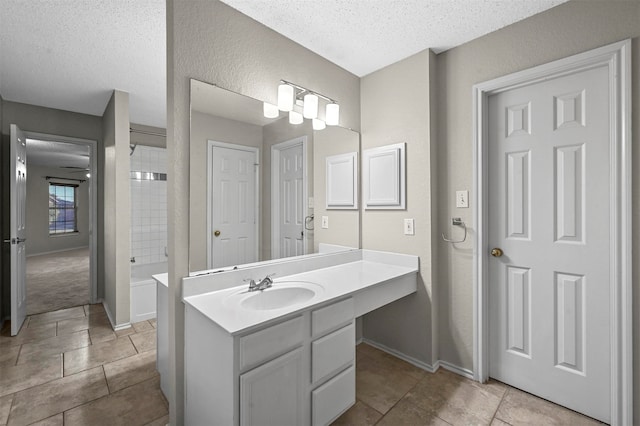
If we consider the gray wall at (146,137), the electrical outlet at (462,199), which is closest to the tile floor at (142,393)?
the electrical outlet at (462,199)

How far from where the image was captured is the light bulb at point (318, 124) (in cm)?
221

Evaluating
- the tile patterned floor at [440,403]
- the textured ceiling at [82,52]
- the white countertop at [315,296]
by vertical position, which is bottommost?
the tile patterned floor at [440,403]

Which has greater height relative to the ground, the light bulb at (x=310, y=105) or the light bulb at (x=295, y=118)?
the light bulb at (x=310, y=105)

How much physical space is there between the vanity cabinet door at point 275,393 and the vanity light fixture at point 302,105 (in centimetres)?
147

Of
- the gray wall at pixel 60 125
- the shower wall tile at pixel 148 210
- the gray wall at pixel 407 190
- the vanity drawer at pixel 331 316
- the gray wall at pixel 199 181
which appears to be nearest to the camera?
the vanity drawer at pixel 331 316

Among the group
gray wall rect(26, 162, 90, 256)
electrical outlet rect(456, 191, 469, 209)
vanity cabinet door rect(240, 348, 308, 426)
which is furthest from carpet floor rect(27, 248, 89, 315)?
electrical outlet rect(456, 191, 469, 209)

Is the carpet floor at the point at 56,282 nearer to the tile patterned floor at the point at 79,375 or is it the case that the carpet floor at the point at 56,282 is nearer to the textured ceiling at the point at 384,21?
the tile patterned floor at the point at 79,375

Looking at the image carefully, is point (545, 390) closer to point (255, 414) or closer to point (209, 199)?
point (255, 414)

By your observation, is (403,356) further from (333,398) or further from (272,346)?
(272,346)

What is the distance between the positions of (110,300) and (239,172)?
2.56m

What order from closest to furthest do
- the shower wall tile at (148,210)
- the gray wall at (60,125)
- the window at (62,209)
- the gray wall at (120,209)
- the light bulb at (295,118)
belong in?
the light bulb at (295,118)
the gray wall at (120,209)
the gray wall at (60,125)
the shower wall tile at (148,210)
the window at (62,209)

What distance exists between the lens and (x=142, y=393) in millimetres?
1902

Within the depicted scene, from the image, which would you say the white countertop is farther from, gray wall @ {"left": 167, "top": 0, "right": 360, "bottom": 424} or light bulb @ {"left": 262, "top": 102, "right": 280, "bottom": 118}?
light bulb @ {"left": 262, "top": 102, "right": 280, "bottom": 118}

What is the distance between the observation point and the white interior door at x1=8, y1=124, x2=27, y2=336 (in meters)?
2.73
